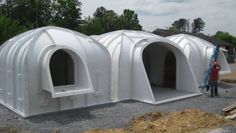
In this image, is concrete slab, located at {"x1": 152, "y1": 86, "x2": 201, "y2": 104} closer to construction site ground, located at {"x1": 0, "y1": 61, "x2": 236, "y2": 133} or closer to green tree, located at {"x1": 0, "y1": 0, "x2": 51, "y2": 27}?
construction site ground, located at {"x1": 0, "y1": 61, "x2": 236, "y2": 133}

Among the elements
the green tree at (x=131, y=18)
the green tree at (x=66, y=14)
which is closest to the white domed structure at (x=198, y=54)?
the green tree at (x=66, y=14)

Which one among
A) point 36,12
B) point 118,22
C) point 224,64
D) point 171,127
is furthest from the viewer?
point 118,22

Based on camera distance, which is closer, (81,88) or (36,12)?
(81,88)

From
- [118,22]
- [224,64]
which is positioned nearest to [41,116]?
[224,64]

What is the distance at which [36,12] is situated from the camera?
144 ft

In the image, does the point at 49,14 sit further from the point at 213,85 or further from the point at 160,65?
the point at 213,85

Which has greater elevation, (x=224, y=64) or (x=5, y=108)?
(x=224, y=64)

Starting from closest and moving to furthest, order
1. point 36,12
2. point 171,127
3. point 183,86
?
1. point 171,127
2. point 183,86
3. point 36,12

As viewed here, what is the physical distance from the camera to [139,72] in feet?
42.8

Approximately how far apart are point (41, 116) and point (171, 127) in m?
4.50

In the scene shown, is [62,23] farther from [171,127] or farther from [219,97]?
[171,127]

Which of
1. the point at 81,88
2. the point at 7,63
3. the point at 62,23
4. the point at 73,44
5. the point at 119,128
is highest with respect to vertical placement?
the point at 62,23

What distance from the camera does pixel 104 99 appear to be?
12.4 metres

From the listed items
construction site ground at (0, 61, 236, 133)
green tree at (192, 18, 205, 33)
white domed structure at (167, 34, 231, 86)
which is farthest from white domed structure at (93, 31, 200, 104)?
green tree at (192, 18, 205, 33)
